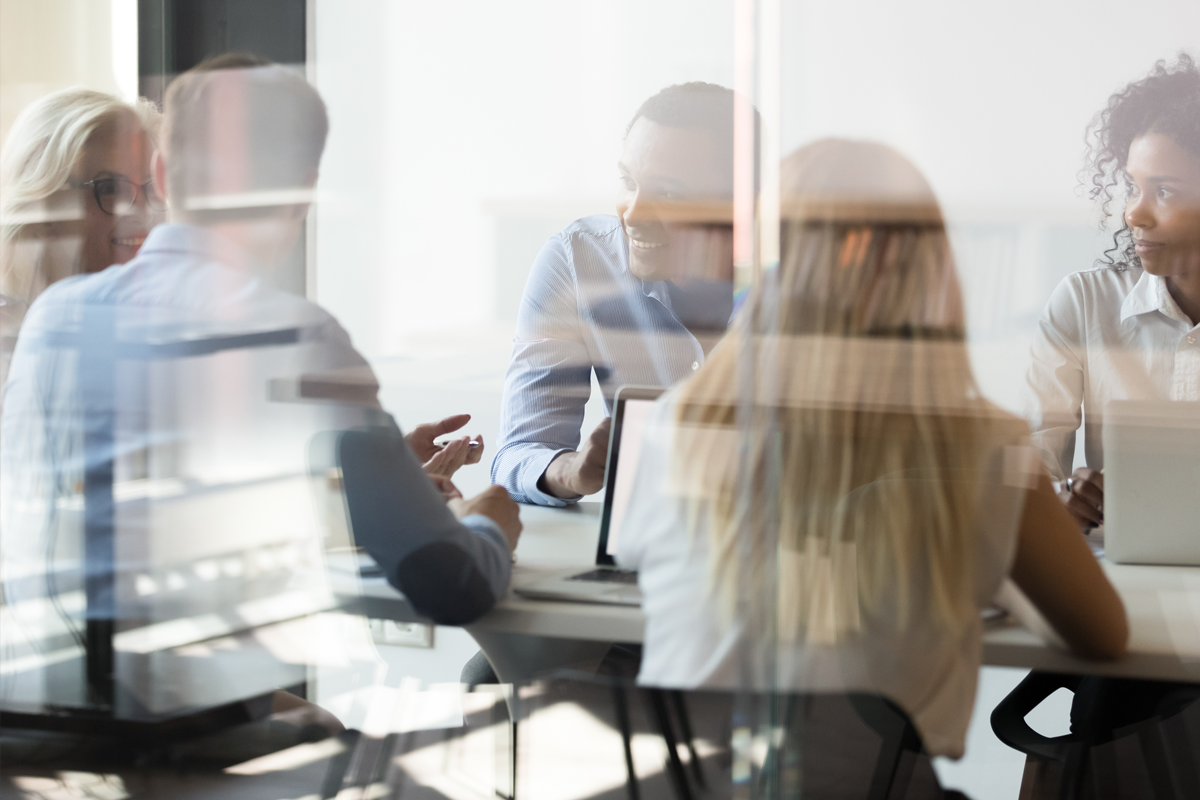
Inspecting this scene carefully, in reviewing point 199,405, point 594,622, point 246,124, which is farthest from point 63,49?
point 594,622

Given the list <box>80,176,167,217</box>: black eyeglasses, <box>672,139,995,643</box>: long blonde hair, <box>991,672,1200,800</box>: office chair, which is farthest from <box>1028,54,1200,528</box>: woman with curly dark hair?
<box>80,176,167,217</box>: black eyeglasses

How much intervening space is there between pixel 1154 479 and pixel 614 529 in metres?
0.71

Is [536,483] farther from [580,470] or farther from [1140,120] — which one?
[1140,120]

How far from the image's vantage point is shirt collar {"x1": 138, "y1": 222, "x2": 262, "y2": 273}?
1618 mm

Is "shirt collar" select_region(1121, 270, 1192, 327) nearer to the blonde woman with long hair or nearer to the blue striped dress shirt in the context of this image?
the blonde woman with long hair

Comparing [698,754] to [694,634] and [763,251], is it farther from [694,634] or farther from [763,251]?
[763,251]

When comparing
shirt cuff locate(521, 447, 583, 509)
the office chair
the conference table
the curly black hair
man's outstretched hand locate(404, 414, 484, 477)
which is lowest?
the office chair

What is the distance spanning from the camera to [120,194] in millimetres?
1679

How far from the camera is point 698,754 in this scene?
150 centimetres

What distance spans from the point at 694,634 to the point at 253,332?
832 millimetres

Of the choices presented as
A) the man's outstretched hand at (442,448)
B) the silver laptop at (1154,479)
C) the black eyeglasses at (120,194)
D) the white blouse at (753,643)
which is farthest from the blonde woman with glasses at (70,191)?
the silver laptop at (1154,479)

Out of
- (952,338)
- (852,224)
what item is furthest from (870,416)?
(852,224)

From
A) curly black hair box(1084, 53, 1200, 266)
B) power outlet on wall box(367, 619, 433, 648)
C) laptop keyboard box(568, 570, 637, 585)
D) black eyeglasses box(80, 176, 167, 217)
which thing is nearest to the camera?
curly black hair box(1084, 53, 1200, 266)

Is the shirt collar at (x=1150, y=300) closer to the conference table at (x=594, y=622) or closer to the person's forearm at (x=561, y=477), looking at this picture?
the conference table at (x=594, y=622)
